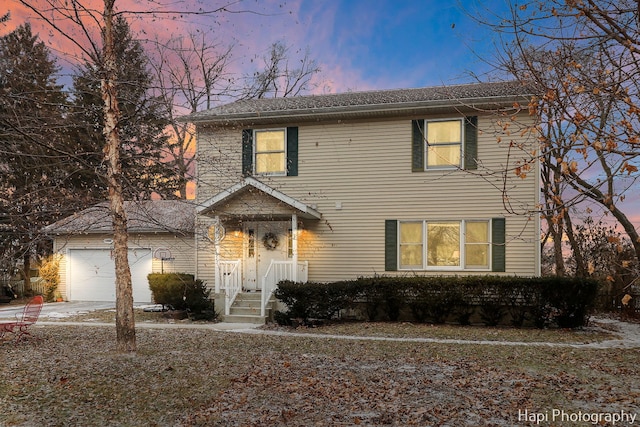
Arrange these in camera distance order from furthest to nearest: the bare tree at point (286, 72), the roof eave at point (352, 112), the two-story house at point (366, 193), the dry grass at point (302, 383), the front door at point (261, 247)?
the bare tree at point (286, 72) < the front door at point (261, 247) < the two-story house at point (366, 193) < the roof eave at point (352, 112) < the dry grass at point (302, 383)

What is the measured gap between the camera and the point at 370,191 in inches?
526

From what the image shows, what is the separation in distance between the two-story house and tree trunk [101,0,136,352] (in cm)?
443

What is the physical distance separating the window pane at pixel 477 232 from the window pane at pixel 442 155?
1.73 m

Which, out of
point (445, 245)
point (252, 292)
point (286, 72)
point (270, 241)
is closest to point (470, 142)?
point (445, 245)

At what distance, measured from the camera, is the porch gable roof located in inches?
488

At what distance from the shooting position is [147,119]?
8492 mm

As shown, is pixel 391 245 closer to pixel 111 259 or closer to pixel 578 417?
pixel 578 417

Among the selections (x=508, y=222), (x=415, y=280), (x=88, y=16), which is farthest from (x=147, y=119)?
(x=508, y=222)

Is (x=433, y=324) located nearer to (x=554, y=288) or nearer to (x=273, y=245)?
(x=554, y=288)

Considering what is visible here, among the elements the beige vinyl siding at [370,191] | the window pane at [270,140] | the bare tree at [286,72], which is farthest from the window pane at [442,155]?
the bare tree at [286,72]

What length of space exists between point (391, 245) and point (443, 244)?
1422 millimetres

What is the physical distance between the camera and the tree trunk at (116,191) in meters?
7.62

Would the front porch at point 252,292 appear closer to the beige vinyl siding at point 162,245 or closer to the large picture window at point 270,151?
the large picture window at point 270,151

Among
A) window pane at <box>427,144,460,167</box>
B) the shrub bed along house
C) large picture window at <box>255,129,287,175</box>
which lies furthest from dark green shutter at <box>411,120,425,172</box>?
large picture window at <box>255,129,287,175</box>
